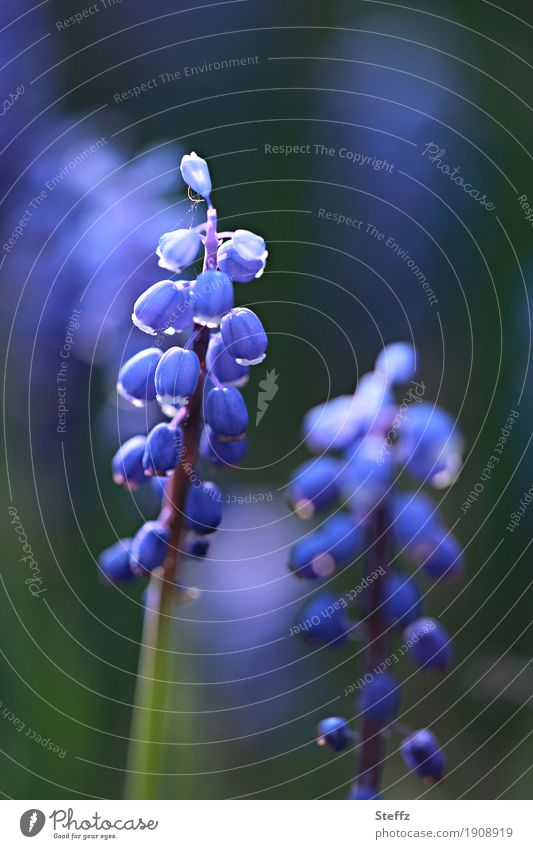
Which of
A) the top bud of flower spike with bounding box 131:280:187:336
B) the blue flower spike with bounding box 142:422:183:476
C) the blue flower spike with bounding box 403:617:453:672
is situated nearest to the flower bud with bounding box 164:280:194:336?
the top bud of flower spike with bounding box 131:280:187:336

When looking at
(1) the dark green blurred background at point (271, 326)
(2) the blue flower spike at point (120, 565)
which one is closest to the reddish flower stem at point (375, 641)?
(2) the blue flower spike at point (120, 565)

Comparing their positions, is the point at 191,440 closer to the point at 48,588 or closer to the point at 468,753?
the point at 48,588

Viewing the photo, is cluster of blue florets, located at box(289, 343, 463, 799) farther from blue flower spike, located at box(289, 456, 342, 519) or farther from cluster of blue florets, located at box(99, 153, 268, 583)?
cluster of blue florets, located at box(99, 153, 268, 583)

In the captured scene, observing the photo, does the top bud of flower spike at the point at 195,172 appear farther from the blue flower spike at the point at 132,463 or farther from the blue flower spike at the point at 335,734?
the blue flower spike at the point at 335,734

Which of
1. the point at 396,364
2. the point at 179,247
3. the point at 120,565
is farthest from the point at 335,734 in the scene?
the point at 179,247

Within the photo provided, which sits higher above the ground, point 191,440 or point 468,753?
point 191,440

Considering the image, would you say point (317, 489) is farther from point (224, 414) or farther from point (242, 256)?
point (242, 256)

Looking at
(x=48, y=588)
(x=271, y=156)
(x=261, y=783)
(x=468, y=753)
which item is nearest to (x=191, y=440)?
(x=48, y=588)
